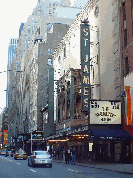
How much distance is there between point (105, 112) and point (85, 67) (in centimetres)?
836

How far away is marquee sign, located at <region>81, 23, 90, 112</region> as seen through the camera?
41.7 m

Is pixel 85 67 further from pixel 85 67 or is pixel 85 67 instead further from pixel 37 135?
pixel 37 135

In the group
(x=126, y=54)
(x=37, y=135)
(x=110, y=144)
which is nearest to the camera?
(x=126, y=54)

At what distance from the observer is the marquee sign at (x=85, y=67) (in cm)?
4169

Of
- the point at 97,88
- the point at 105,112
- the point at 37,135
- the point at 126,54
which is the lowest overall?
the point at 37,135

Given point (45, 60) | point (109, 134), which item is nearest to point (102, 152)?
point (109, 134)

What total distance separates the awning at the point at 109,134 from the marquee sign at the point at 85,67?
6169mm

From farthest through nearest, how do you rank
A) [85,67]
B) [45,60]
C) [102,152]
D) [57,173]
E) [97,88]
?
[45,60]
[97,88]
[102,152]
[85,67]
[57,173]

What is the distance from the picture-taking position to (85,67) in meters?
42.3

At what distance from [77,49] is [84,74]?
13.2 m

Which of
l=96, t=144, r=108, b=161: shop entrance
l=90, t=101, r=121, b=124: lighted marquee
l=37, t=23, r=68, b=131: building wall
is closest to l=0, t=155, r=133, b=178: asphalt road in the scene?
l=90, t=101, r=121, b=124: lighted marquee

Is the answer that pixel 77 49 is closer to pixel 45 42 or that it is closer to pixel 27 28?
pixel 45 42

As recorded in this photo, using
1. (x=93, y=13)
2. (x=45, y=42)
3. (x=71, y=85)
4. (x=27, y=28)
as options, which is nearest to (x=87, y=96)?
(x=71, y=85)

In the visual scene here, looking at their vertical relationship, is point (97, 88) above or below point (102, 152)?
above
